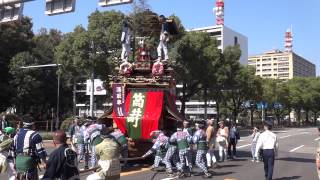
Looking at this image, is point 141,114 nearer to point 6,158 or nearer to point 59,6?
point 59,6

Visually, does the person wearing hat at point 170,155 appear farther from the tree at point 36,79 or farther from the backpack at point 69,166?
the tree at point 36,79

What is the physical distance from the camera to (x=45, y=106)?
6166cm

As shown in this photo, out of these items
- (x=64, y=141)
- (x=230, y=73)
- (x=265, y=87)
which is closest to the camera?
(x=64, y=141)

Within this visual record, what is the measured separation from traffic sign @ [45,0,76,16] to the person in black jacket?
12.3 m

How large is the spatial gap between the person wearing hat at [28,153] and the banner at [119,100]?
29.9 ft

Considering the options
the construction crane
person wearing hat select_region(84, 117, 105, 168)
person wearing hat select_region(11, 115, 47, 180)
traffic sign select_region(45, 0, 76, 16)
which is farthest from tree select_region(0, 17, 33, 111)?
person wearing hat select_region(11, 115, 47, 180)

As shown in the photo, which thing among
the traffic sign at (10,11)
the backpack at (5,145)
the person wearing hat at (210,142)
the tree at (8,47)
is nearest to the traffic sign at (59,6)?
the traffic sign at (10,11)

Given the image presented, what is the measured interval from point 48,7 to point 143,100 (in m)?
5.28

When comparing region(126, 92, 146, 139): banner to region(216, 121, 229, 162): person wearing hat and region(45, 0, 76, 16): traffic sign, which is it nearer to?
region(216, 121, 229, 162): person wearing hat

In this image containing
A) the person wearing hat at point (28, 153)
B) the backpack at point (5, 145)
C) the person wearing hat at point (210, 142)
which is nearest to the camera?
the person wearing hat at point (28, 153)

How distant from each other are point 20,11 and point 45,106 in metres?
41.3

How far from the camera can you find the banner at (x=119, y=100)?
1950cm

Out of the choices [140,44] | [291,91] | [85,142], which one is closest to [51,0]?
[140,44]

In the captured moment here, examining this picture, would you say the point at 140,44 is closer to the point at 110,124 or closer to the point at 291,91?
the point at 110,124
